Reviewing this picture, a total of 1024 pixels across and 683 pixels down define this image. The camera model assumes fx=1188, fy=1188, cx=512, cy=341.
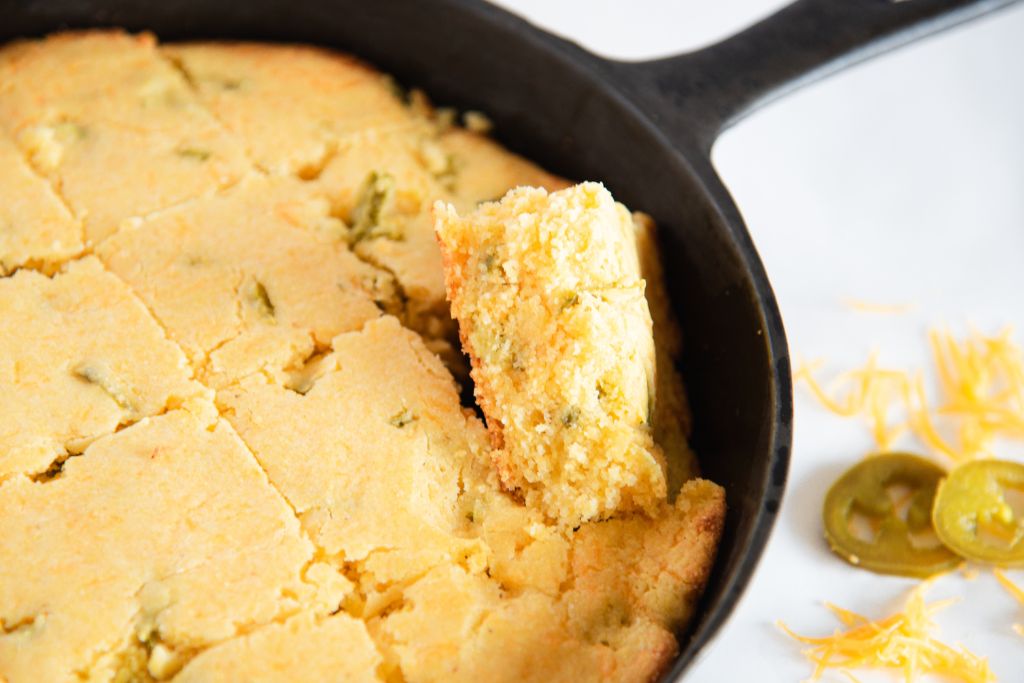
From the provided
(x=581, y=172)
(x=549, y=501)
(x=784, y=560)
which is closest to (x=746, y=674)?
(x=784, y=560)

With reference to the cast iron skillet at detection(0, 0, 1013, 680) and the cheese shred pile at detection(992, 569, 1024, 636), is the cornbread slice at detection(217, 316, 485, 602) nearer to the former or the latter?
the cast iron skillet at detection(0, 0, 1013, 680)

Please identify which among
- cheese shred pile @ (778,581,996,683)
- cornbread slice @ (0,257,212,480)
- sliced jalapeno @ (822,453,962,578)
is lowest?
cheese shred pile @ (778,581,996,683)

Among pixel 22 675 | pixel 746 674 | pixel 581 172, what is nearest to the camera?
pixel 22 675

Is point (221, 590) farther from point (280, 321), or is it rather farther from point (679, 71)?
point (679, 71)

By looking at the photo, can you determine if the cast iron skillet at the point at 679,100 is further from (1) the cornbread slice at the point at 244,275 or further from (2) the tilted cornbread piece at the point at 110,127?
(1) the cornbread slice at the point at 244,275

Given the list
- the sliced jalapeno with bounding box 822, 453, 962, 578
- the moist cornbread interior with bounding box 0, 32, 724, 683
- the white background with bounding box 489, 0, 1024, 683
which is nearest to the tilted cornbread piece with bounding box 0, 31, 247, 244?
the moist cornbread interior with bounding box 0, 32, 724, 683
